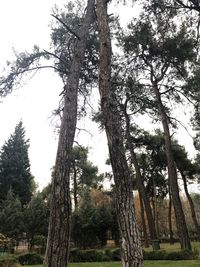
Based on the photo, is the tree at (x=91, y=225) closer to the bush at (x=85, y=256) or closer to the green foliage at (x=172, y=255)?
the bush at (x=85, y=256)

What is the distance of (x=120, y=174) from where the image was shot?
425 centimetres

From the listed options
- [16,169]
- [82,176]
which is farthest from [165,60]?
[16,169]

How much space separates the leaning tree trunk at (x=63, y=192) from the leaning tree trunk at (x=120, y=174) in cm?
158

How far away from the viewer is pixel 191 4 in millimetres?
9820

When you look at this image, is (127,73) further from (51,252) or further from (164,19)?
(51,252)

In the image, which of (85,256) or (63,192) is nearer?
(63,192)

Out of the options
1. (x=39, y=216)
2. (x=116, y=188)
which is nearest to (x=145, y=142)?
(x=39, y=216)

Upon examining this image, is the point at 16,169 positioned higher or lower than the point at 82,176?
higher

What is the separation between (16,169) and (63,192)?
27.2 meters

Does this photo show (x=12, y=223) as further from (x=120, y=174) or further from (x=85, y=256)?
(x=120, y=174)

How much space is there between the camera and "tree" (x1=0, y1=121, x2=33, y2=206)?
100ft

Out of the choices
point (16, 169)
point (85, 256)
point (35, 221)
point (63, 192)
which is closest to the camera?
point (63, 192)

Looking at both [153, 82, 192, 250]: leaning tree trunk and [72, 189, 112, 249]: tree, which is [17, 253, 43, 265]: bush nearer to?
[153, 82, 192, 250]: leaning tree trunk

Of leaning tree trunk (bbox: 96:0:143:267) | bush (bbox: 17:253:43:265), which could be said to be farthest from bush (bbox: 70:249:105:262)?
leaning tree trunk (bbox: 96:0:143:267)
